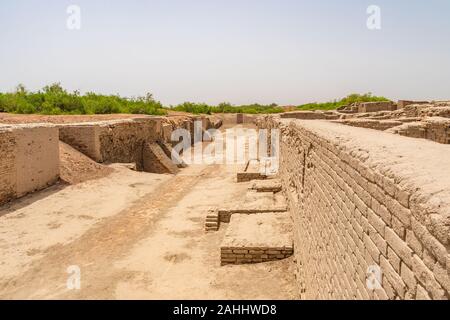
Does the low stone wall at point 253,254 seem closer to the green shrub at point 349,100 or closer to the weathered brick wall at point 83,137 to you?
the weathered brick wall at point 83,137

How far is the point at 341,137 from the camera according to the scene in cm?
383

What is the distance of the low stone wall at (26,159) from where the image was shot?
10023 millimetres

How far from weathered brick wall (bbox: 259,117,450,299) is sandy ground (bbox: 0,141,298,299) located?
177 cm

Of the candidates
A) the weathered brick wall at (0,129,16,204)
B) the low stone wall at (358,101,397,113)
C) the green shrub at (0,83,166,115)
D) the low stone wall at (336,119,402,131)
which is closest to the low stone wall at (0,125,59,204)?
the weathered brick wall at (0,129,16,204)

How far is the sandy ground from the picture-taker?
19.0 feet

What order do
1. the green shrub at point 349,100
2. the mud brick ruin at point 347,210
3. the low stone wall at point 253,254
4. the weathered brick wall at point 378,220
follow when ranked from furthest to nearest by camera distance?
the green shrub at point 349,100, the low stone wall at point 253,254, the mud brick ruin at point 347,210, the weathered brick wall at point 378,220

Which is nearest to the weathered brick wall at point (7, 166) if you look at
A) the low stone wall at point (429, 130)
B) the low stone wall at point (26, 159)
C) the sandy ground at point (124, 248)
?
the low stone wall at point (26, 159)

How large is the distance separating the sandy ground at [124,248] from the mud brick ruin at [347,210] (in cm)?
32

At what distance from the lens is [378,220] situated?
230cm

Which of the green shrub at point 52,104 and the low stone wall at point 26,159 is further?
the green shrub at point 52,104

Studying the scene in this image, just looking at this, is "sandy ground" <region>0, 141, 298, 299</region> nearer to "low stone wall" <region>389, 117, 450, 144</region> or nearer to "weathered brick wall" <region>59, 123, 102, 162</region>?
"weathered brick wall" <region>59, 123, 102, 162</region>

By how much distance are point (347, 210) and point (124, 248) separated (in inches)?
218

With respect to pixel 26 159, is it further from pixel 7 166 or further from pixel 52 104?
pixel 52 104
